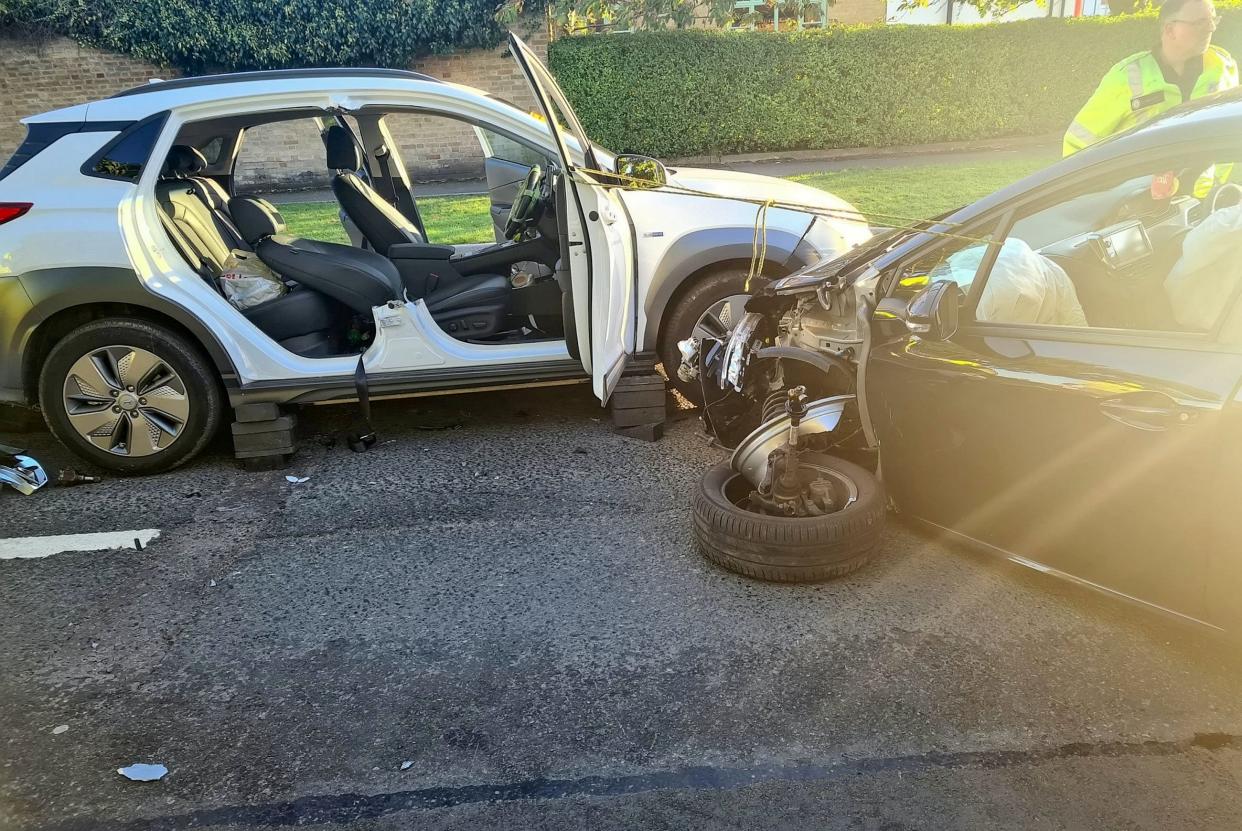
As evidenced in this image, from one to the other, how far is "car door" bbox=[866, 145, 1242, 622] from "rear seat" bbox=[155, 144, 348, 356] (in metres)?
3.12

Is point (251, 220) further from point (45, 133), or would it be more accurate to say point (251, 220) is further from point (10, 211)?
point (10, 211)

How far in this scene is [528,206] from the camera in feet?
17.9

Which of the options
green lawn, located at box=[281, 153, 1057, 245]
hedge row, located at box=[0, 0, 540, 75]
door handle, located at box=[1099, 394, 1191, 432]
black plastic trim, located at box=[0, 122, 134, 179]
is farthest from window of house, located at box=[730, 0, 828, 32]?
door handle, located at box=[1099, 394, 1191, 432]

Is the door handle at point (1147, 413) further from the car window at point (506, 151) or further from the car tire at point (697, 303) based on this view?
the car window at point (506, 151)

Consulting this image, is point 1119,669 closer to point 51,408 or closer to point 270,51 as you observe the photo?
point 51,408

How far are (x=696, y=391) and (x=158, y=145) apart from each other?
296cm

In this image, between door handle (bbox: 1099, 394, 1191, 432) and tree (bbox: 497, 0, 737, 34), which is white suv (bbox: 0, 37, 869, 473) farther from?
tree (bbox: 497, 0, 737, 34)

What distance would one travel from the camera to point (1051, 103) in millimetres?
15617

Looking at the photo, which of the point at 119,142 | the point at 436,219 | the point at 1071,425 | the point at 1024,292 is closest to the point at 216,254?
the point at 119,142

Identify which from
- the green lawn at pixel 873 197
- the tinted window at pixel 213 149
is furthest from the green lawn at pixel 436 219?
the tinted window at pixel 213 149

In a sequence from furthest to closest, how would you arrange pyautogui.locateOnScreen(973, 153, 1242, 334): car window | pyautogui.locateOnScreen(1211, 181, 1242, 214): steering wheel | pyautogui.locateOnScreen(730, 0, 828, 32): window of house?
pyautogui.locateOnScreen(730, 0, 828, 32): window of house < pyautogui.locateOnScreen(1211, 181, 1242, 214): steering wheel < pyautogui.locateOnScreen(973, 153, 1242, 334): car window

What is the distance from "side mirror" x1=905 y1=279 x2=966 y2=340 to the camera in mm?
2924

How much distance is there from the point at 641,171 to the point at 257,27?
12.6 metres

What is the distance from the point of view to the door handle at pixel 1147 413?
245 cm
